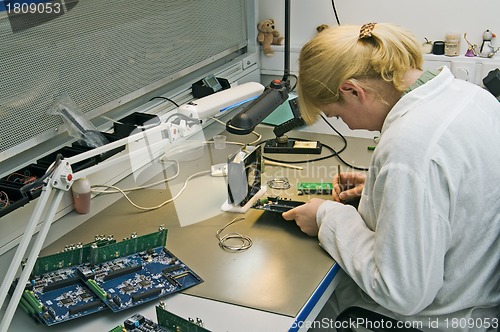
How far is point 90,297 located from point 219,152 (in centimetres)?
91

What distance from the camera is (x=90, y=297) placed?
125 cm

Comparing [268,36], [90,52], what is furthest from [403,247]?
[268,36]

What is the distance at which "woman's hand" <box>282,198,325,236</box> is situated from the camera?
58.8 inches

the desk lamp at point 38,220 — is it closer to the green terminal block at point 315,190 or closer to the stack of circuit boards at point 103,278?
the stack of circuit boards at point 103,278

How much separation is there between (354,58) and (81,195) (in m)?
0.87

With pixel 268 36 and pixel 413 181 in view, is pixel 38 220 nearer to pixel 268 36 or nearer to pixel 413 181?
pixel 413 181

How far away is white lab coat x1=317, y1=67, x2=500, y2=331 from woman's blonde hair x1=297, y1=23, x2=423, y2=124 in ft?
0.27

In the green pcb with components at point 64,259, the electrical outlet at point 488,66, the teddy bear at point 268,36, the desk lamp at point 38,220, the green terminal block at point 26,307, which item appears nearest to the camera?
the desk lamp at point 38,220

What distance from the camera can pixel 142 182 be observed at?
1.84 meters

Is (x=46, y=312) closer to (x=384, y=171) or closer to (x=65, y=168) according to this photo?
(x=65, y=168)

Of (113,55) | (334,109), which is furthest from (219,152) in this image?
(334,109)

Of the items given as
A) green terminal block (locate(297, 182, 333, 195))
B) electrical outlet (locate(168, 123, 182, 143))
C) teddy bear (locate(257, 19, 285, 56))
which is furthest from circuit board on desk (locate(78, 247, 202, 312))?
teddy bear (locate(257, 19, 285, 56))

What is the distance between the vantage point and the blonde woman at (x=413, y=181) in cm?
116

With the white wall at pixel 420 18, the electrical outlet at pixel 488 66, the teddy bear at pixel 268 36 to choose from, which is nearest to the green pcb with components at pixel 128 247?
the white wall at pixel 420 18
